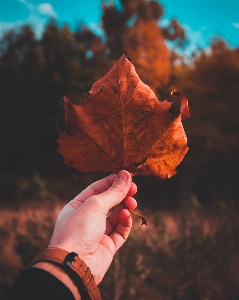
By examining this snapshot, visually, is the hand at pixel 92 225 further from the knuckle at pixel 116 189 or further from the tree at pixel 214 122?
the tree at pixel 214 122

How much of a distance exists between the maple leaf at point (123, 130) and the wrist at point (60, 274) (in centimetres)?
41

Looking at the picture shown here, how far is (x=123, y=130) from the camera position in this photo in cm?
107

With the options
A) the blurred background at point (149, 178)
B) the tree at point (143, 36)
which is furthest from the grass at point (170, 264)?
the tree at point (143, 36)

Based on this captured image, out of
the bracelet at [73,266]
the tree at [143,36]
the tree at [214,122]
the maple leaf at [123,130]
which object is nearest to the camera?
the maple leaf at [123,130]

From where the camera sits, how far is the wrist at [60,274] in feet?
3.51

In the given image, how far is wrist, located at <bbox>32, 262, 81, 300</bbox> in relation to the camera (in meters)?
1.07

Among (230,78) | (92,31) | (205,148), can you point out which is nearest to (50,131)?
(205,148)

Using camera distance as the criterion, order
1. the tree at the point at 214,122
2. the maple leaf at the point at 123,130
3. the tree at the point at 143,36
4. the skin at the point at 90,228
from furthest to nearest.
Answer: the tree at the point at 143,36, the tree at the point at 214,122, the skin at the point at 90,228, the maple leaf at the point at 123,130

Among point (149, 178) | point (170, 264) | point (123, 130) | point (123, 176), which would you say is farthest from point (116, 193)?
point (149, 178)

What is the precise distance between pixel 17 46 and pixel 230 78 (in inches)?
564

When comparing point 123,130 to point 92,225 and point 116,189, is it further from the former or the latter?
point 92,225

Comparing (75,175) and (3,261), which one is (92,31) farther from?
(3,261)

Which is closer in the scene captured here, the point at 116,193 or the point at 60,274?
the point at 60,274

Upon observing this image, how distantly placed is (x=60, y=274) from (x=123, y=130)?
2.04 ft
